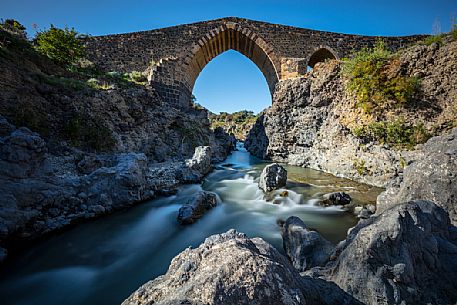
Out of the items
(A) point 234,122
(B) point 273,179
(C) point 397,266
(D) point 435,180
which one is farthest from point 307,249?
(A) point 234,122

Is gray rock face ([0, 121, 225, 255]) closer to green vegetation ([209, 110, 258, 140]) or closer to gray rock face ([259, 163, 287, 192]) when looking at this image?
gray rock face ([259, 163, 287, 192])

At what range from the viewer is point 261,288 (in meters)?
0.94

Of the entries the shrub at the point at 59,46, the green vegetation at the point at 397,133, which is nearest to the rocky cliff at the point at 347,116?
the green vegetation at the point at 397,133

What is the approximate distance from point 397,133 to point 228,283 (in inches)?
292

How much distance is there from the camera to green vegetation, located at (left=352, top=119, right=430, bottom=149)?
5.84 m

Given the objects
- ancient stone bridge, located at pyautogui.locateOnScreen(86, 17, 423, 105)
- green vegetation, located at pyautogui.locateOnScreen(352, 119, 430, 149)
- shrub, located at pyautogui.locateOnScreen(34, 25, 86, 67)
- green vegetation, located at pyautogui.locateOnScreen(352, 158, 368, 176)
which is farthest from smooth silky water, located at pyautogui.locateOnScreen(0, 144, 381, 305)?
shrub, located at pyautogui.locateOnScreen(34, 25, 86, 67)

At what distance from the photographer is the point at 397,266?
1.50 m

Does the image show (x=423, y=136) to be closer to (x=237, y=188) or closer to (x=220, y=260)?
(x=237, y=188)

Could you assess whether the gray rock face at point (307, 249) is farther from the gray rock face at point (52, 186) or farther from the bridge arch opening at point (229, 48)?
the bridge arch opening at point (229, 48)

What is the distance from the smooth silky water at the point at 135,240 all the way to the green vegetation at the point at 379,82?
9.88 feet

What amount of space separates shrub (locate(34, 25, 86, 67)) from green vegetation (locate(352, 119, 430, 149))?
14804mm

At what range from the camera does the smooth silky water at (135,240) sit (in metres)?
2.61

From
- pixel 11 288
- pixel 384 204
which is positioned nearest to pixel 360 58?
pixel 384 204

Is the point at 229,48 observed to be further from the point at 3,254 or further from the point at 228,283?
the point at 228,283
